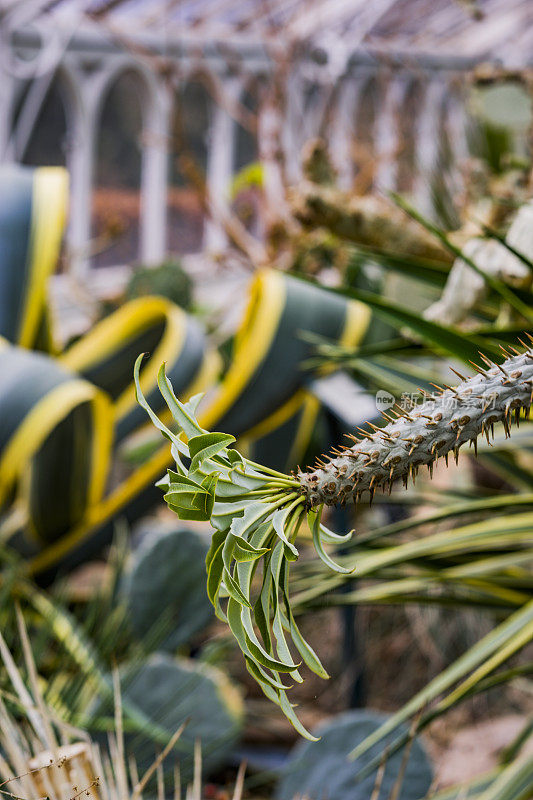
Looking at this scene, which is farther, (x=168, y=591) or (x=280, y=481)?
(x=168, y=591)

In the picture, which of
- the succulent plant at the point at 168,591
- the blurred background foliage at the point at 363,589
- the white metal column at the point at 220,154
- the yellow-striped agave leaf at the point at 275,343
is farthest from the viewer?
the white metal column at the point at 220,154

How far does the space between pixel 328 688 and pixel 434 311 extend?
35.2 inches

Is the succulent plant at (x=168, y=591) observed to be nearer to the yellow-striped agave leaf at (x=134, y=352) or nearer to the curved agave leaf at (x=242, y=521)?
the yellow-striped agave leaf at (x=134, y=352)

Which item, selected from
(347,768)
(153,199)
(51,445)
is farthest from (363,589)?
(153,199)

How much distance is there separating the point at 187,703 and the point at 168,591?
15 cm

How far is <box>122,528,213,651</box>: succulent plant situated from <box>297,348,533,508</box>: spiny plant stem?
0.74 meters

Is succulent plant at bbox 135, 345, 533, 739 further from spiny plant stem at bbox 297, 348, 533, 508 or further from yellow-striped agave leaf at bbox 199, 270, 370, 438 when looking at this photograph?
yellow-striped agave leaf at bbox 199, 270, 370, 438

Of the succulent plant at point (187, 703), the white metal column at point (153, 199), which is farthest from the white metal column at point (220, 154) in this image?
the succulent plant at point (187, 703)

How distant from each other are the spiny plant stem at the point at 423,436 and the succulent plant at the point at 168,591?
2.43ft

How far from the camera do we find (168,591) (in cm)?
91

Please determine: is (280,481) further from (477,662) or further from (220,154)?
(220,154)

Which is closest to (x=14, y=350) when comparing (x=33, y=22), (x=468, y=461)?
(x=468, y=461)

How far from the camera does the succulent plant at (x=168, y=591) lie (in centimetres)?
90

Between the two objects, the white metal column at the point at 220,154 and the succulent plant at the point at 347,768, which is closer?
the succulent plant at the point at 347,768
